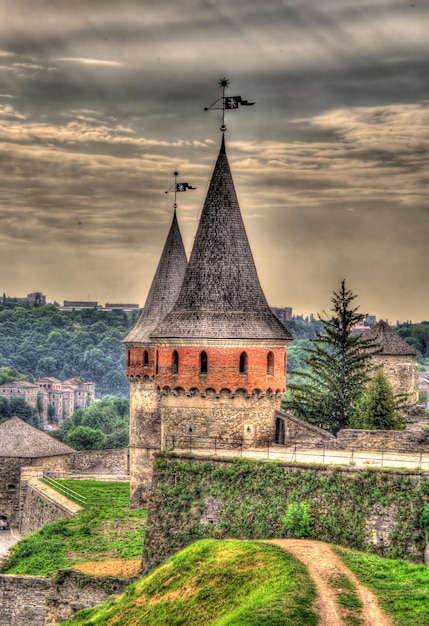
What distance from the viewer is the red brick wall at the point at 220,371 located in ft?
108

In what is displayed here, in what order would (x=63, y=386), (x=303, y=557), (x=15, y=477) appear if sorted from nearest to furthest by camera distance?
(x=303, y=557) → (x=15, y=477) → (x=63, y=386)

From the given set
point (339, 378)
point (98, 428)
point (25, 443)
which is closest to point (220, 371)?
point (339, 378)

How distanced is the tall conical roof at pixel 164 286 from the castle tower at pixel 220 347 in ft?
41.3

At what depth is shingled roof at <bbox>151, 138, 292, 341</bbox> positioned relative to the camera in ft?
110

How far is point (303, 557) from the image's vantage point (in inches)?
1037

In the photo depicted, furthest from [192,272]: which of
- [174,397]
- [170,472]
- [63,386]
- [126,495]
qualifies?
[63,386]

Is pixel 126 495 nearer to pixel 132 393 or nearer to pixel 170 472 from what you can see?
pixel 132 393

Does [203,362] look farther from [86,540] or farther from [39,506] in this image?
[39,506]

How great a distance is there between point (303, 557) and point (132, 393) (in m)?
22.6

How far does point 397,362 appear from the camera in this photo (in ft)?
212

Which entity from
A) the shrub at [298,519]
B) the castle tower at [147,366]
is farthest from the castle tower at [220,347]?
the castle tower at [147,366]

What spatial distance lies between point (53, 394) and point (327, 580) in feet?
504

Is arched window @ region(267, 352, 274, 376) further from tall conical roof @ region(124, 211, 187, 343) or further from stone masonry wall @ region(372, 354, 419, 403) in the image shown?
stone masonry wall @ region(372, 354, 419, 403)

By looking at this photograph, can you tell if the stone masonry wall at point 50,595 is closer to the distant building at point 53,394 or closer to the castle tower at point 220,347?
the castle tower at point 220,347
